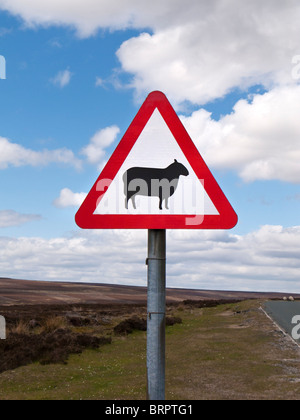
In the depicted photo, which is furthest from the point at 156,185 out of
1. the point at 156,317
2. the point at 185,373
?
the point at 185,373

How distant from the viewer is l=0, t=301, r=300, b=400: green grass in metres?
10.3

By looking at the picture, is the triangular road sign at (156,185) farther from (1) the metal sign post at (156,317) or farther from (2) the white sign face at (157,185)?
(1) the metal sign post at (156,317)

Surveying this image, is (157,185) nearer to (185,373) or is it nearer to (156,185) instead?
(156,185)

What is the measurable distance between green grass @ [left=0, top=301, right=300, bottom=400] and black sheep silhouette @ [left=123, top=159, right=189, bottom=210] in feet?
25.6

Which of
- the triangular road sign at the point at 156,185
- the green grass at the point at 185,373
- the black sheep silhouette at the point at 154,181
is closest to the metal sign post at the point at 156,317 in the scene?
the triangular road sign at the point at 156,185

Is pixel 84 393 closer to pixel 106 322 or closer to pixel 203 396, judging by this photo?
pixel 203 396

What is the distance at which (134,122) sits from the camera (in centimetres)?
318

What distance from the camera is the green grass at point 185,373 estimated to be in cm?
1028

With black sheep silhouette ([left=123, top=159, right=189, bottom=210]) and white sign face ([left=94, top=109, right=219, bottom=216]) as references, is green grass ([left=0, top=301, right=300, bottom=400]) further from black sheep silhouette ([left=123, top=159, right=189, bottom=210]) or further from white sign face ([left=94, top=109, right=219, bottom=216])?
black sheep silhouette ([left=123, top=159, right=189, bottom=210])

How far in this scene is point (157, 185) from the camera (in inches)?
121

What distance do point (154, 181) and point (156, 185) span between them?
0.10ft

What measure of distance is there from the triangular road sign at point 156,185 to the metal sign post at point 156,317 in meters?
0.17

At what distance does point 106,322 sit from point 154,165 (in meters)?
27.4

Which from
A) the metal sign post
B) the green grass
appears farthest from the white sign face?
the green grass
